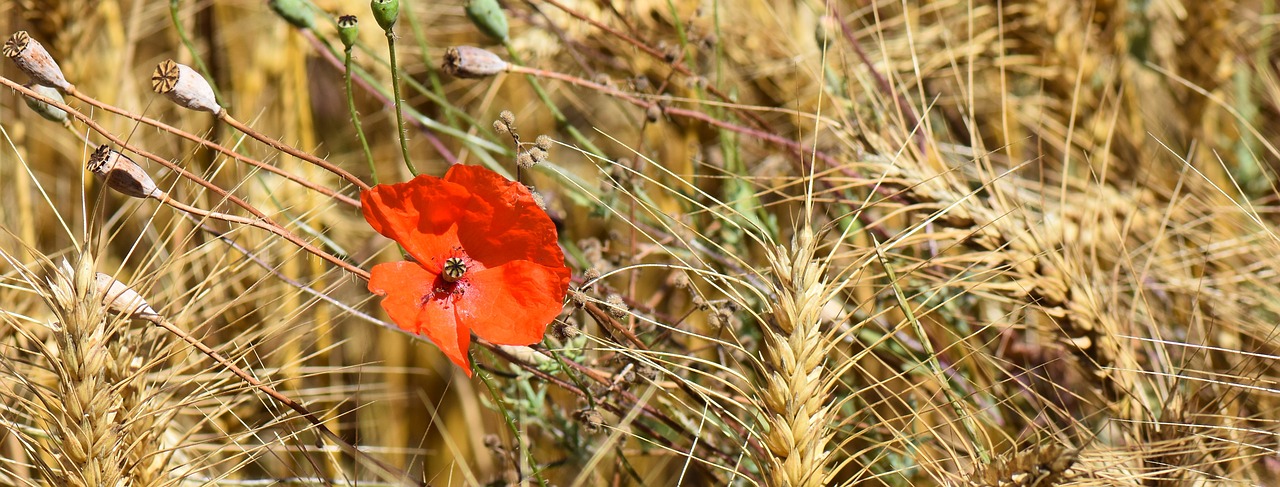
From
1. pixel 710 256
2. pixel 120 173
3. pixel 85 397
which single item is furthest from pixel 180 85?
pixel 710 256

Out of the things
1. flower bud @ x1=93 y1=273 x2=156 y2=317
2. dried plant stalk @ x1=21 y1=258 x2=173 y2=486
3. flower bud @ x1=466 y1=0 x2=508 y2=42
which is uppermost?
flower bud @ x1=466 y1=0 x2=508 y2=42

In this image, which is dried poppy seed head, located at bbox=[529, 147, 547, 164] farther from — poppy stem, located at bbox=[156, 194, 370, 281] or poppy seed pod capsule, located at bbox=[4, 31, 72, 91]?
poppy seed pod capsule, located at bbox=[4, 31, 72, 91]

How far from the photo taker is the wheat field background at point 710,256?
592 mm

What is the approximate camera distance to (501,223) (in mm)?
583

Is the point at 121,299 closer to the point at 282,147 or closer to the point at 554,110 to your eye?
the point at 282,147

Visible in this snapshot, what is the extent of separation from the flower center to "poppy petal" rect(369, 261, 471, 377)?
0.01 meters

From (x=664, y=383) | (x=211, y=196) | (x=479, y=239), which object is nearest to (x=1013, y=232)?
(x=664, y=383)

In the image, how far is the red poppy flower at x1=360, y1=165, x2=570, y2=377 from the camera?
0.55 meters

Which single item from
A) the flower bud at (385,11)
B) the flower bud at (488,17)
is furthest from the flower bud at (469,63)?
the flower bud at (385,11)

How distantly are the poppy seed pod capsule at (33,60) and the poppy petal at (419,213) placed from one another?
191 millimetres

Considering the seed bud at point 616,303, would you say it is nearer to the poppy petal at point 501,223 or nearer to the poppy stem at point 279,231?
the poppy petal at point 501,223

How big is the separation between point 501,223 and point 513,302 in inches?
1.9

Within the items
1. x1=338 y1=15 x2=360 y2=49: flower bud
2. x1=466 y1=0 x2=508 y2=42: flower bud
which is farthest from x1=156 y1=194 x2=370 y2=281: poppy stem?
x1=466 y1=0 x2=508 y2=42: flower bud

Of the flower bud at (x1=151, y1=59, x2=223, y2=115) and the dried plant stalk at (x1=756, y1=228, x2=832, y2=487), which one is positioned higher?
the flower bud at (x1=151, y1=59, x2=223, y2=115)
